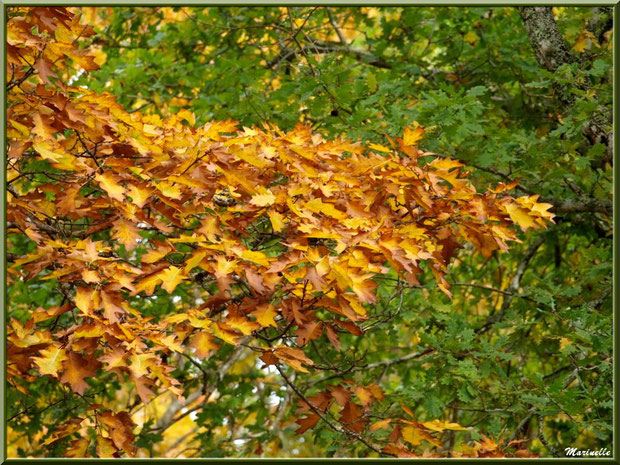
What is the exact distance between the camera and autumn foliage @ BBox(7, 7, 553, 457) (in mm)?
2729

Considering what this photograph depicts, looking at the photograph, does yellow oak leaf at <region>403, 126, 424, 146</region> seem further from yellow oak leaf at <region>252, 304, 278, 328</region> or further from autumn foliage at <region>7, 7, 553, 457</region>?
yellow oak leaf at <region>252, 304, 278, 328</region>

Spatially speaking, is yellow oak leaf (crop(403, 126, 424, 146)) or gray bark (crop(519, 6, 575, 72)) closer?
yellow oak leaf (crop(403, 126, 424, 146))

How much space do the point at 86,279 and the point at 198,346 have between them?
417 mm

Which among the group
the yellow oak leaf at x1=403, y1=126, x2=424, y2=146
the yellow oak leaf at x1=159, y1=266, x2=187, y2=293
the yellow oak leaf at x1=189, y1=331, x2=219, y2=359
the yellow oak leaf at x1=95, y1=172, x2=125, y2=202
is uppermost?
the yellow oak leaf at x1=95, y1=172, x2=125, y2=202

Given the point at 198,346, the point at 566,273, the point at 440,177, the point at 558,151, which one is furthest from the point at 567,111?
the point at 198,346

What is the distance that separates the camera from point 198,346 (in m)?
2.72

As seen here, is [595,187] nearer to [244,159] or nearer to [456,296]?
[456,296]

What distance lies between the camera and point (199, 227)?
3051mm

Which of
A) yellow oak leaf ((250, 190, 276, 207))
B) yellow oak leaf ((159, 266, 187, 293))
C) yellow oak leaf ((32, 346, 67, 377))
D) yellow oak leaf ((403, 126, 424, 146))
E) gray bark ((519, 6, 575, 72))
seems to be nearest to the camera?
yellow oak leaf ((32, 346, 67, 377))

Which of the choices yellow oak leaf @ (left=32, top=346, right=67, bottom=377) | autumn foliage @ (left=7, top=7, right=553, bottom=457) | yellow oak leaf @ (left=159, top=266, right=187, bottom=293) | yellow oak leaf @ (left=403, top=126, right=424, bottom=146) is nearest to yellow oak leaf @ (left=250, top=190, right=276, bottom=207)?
autumn foliage @ (left=7, top=7, right=553, bottom=457)

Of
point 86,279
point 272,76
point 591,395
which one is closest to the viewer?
point 86,279

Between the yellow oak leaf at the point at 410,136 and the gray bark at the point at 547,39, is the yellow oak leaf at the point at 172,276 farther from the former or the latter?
the gray bark at the point at 547,39

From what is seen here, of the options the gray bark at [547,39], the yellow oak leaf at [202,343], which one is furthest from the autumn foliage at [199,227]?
the gray bark at [547,39]

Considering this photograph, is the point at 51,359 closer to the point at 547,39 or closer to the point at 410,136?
the point at 410,136
